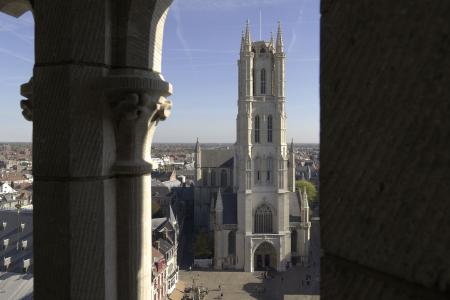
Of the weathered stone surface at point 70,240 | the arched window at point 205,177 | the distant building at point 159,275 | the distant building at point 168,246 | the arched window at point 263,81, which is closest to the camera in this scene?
the weathered stone surface at point 70,240

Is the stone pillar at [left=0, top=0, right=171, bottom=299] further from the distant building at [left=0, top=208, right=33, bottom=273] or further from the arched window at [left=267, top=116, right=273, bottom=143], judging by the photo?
the arched window at [left=267, top=116, right=273, bottom=143]

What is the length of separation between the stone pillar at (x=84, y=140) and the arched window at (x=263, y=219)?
33751mm

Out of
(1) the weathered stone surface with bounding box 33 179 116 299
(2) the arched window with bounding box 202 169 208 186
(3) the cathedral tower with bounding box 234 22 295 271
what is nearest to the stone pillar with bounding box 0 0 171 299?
(1) the weathered stone surface with bounding box 33 179 116 299

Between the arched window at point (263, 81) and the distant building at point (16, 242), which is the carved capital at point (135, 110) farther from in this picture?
the arched window at point (263, 81)

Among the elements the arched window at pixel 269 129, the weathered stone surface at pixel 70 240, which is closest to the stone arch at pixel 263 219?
the arched window at pixel 269 129

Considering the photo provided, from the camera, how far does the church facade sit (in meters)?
35.1

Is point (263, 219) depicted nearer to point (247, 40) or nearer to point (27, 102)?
point (247, 40)

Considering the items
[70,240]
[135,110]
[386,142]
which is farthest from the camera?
[135,110]

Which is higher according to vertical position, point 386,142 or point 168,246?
point 386,142

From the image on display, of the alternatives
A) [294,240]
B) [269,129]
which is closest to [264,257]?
[294,240]

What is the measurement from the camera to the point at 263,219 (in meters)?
35.9

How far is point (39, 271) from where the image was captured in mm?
2270

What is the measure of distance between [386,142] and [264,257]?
3641 cm

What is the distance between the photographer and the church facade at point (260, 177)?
35062 mm
